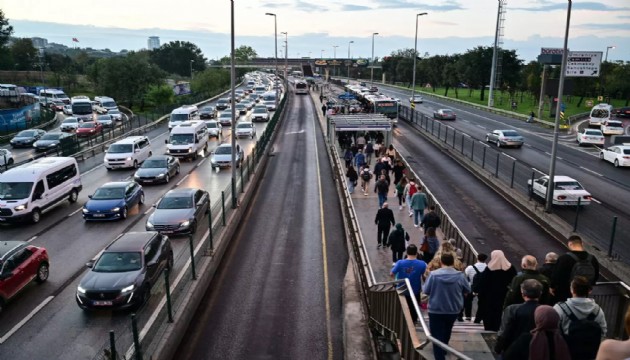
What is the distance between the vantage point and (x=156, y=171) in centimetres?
2827

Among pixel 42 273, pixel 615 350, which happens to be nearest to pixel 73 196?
pixel 42 273

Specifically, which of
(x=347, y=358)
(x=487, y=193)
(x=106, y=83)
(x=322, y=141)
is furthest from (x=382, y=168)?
(x=106, y=83)

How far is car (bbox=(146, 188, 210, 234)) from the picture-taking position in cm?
1919

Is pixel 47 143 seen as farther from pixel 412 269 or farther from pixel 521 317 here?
pixel 521 317

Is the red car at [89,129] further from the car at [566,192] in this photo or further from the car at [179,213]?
the car at [566,192]

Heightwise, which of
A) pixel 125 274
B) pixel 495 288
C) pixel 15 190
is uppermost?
pixel 495 288

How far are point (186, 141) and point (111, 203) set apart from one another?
14863 mm

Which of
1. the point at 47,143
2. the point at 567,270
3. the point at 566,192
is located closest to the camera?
the point at 567,270

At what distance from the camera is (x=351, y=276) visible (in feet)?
53.6

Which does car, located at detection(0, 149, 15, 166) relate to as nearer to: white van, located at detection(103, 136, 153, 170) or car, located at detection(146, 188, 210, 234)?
white van, located at detection(103, 136, 153, 170)

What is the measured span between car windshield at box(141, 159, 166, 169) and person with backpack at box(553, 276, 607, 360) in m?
25.7

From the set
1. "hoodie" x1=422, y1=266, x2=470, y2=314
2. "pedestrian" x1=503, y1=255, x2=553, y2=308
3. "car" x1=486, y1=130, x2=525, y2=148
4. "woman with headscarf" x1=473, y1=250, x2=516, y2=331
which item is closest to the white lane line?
"hoodie" x1=422, y1=266, x2=470, y2=314

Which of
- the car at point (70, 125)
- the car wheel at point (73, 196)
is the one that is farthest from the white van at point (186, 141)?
the car at point (70, 125)

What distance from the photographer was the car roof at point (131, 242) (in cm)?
1441
